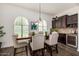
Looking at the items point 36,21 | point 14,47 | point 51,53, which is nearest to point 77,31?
point 51,53

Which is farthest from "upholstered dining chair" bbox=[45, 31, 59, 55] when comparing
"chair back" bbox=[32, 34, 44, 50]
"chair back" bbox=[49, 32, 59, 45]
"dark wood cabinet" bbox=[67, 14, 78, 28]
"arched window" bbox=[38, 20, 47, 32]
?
"dark wood cabinet" bbox=[67, 14, 78, 28]

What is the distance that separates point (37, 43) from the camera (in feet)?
7.72

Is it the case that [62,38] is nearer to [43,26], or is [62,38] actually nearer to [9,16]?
[43,26]

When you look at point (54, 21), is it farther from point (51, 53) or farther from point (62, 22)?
point (51, 53)

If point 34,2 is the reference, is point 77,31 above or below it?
below

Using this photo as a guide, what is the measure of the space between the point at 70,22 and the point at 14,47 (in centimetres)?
184

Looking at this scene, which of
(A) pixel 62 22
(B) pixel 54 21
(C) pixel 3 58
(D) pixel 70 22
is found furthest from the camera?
(D) pixel 70 22

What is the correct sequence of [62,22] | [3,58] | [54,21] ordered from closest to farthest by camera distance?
[3,58] → [54,21] → [62,22]

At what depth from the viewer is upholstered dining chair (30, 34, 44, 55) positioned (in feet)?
7.50

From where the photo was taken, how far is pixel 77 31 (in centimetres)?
227

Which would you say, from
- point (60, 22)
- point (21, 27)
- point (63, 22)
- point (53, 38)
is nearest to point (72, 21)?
point (63, 22)

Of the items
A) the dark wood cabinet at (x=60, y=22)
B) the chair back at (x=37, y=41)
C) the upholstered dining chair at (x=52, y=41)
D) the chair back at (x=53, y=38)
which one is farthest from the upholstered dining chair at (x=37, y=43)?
the dark wood cabinet at (x=60, y=22)

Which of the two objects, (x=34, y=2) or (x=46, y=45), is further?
(x=46, y=45)

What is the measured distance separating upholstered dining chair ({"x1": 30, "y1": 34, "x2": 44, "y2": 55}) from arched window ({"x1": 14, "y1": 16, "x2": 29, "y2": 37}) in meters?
0.28
